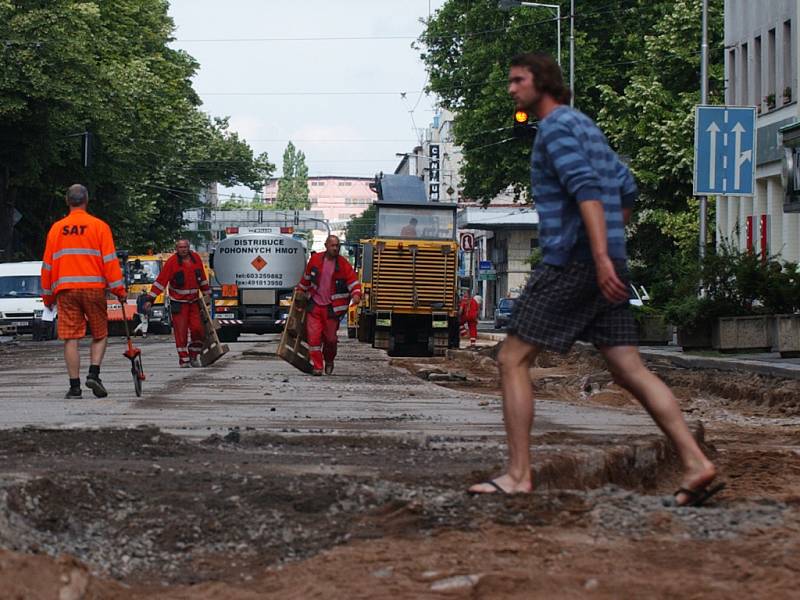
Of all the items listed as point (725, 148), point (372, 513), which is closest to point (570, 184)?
point (372, 513)

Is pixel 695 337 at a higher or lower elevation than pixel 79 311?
lower

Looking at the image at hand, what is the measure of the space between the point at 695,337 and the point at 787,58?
2017cm

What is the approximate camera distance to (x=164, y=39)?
7112 cm

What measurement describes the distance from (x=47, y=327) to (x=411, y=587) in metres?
41.3

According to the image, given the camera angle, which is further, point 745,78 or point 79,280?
point 745,78

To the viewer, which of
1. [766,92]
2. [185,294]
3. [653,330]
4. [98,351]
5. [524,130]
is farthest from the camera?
[766,92]

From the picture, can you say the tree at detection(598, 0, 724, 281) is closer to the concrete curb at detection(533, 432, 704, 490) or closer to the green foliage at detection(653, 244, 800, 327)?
the green foliage at detection(653, 244, 800, 327)

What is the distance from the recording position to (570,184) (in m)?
6.98

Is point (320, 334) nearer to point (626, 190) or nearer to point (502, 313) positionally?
point (626, 190)

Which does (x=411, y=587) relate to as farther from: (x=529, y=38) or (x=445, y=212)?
(x=529, y=38)

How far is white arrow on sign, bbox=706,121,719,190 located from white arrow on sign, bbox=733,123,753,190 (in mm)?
331

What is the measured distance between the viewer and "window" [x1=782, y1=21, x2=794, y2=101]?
43750 mm

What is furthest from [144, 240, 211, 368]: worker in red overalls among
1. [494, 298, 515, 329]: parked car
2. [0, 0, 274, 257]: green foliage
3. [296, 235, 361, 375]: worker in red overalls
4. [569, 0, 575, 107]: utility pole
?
[494, 298, 515, 329]: parked car

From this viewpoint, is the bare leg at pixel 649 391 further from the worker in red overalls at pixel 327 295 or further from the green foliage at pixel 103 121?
the green foliage at pixel 103 121
